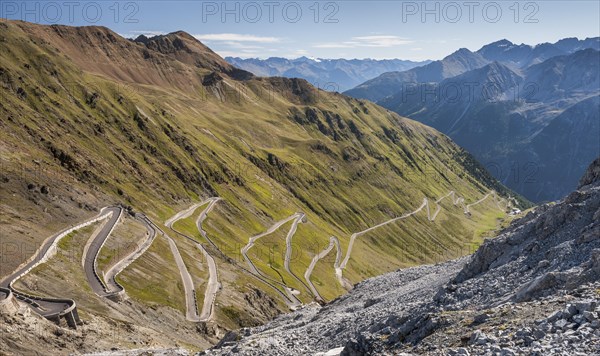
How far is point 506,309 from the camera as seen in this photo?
36.6 m

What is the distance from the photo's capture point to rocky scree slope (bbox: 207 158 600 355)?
28984mm

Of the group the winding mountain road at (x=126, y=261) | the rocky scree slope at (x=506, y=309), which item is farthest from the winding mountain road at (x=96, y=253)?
the rocky scree slope at (x=506, y=309)

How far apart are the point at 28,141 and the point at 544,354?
167 m

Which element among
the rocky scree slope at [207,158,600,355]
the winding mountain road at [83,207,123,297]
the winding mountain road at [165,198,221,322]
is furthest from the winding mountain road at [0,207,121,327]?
the winding mountain road at [165,198,221,322]

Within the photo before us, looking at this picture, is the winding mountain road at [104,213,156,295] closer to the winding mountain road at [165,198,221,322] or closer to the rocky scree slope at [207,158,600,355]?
the winding mountain road at [165,198,221,322]

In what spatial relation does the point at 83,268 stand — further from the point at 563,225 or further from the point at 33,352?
the point at 563,225

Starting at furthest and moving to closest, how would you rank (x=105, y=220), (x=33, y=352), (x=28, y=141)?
(x=28, y=141) < (x=105, y=220) < (x=33, y=352)

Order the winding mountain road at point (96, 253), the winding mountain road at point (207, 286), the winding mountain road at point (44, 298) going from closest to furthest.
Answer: the winding mountain road at point (44, 298), the winding mountain road at point (96, 253), the winding mountain road at point (207, 286)

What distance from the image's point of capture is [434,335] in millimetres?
36781

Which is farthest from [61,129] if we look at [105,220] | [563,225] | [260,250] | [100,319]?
[563,225]

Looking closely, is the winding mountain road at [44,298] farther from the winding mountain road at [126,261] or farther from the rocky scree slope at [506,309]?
the rocky scree slope at [506,309]

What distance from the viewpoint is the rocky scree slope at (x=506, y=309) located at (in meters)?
29.0

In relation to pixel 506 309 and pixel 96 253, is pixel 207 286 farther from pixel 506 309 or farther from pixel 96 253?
pixel 506 309

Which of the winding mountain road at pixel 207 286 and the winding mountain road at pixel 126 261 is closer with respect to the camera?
the winding mountain road at pixel 126 261
